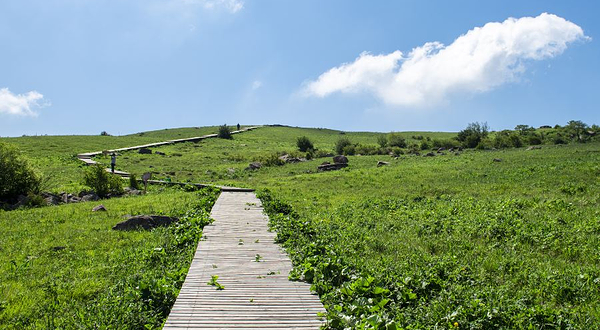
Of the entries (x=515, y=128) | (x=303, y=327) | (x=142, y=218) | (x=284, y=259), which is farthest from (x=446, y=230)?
(x=515, y=128)

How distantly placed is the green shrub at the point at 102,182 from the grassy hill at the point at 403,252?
4154mm

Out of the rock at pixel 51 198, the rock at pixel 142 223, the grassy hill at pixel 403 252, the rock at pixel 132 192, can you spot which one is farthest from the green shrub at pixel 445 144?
the rock at pixel 142 223

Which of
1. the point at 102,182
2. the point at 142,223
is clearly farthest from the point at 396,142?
the point at 142,223

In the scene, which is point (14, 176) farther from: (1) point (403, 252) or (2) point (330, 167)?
(2) point (330, 167)

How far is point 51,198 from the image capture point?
23641 mm

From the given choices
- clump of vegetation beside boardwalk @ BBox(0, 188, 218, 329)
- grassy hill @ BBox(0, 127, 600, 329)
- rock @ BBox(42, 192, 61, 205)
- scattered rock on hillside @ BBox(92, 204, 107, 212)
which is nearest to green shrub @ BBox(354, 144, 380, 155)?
grassy hill @ BBox(0, 127, 600, 329)

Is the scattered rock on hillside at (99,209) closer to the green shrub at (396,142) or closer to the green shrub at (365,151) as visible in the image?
the green shrub at (365,151)

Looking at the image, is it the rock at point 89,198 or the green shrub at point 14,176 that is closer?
the green shrub at point 14,176

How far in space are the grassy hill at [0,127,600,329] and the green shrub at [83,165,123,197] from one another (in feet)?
13.6

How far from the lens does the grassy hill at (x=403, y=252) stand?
7477 mm

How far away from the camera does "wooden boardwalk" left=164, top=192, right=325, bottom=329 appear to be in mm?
6816

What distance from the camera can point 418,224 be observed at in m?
15.1

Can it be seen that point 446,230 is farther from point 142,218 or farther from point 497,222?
point 142,218

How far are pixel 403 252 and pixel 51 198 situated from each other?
820 inches
